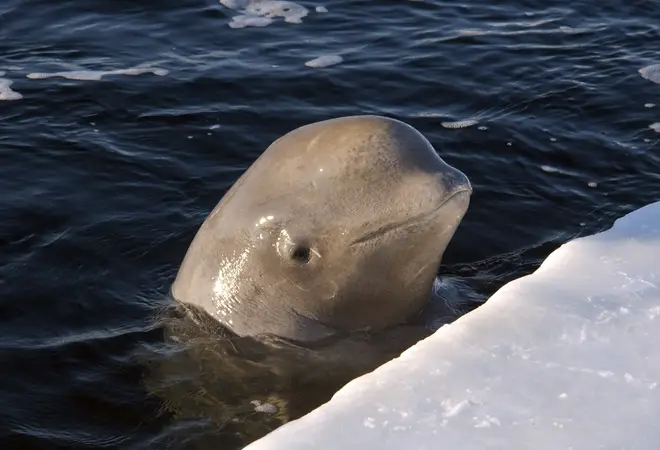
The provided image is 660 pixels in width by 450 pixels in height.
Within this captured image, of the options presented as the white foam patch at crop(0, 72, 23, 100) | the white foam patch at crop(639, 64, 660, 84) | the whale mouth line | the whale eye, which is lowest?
the white foam patch at crop(639, 64, 660, 84)

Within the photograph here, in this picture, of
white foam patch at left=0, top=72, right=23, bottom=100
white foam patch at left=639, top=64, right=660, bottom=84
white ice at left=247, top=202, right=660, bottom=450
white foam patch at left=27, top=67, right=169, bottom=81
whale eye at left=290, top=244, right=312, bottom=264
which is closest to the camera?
white ice at left=247, top=202, right=660, bottom=450

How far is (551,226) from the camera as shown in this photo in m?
9.38

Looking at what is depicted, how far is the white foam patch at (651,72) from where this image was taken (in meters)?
12.2

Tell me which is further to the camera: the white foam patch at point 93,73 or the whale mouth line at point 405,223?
the white foam patch at point 93,73

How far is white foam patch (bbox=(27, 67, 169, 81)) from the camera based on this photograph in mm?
11555

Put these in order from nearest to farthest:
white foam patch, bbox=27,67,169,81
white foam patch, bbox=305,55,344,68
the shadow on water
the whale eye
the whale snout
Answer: the whale snout < the shadow on water < the whale eye < white foam patch, bbox=27,67,169,81 < white foam patch, bbox=305,55,344,68

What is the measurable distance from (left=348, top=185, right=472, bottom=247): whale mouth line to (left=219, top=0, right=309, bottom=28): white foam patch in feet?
24.8

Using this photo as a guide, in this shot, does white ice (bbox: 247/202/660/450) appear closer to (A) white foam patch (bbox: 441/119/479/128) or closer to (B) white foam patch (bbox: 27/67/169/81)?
(A) white foam patch (bbox: 441/119/479/128)

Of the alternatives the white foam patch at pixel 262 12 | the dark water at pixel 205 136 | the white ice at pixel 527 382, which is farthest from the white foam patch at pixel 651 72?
the white ice at pixel 527 382

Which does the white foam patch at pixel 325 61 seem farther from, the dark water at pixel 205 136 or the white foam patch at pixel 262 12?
the white foam patch at pixel 262 12

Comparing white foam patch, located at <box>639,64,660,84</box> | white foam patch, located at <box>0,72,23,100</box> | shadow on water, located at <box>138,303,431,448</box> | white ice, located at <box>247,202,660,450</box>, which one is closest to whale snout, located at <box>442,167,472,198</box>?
white ice, located at <box>247,202,660,450</box>

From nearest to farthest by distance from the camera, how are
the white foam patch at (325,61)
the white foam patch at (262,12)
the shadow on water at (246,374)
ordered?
the shadow on water at (246,374)
the white foam patch at (325,61)
the white foam patch at (262,12)

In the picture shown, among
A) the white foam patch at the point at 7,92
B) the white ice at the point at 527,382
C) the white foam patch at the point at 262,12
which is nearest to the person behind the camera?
the white ice at the point at 527,382

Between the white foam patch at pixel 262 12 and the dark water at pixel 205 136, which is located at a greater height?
the white foam patch at pixel 262 12
